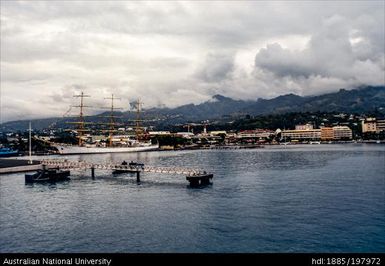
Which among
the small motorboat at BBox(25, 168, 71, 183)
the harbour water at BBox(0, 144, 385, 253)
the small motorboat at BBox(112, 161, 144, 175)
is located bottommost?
the harbour water at BBox(0, 144, 385, 253)

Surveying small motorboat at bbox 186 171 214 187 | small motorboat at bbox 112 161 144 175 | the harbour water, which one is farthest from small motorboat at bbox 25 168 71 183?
small motorboat at bbox 186 171 214 187

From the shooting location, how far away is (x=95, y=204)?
170ft

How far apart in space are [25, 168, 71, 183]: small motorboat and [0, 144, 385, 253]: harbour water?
179 inches

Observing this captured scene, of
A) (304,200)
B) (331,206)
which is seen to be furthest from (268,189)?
(331,206)

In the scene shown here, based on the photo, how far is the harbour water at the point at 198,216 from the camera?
32.8m

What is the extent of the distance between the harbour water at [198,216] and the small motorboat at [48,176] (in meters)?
4.55

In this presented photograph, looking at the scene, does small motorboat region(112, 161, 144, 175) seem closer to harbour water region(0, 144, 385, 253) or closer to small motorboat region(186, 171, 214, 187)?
harbour water region(0, 144, 385, 253)

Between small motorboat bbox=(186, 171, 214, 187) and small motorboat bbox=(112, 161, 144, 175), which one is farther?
small motorboat bbox=(112, 161, 144, 175)

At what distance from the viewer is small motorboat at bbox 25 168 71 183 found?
75625 millimetres
